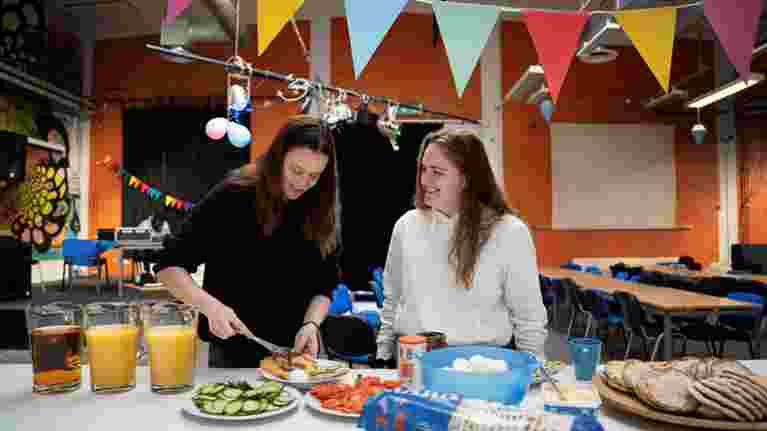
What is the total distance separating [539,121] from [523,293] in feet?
29.6

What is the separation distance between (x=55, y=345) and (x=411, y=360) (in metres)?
0.76

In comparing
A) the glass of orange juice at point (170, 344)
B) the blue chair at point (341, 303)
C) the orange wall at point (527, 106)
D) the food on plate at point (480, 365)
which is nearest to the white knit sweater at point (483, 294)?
the food on plate at point (480, 365)

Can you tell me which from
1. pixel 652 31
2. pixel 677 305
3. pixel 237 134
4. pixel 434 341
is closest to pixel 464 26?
pixel 652 31

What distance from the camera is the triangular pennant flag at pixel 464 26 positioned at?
2.01 meters

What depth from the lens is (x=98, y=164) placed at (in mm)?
10602

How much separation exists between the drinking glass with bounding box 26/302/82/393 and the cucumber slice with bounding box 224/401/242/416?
41 cm

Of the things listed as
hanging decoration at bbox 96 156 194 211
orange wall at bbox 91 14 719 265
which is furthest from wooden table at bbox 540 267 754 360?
hanging decoration at bbox 96 156 194 211

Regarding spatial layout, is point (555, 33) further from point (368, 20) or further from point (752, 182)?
point (752, 182)

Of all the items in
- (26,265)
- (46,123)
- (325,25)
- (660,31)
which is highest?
(325,25)

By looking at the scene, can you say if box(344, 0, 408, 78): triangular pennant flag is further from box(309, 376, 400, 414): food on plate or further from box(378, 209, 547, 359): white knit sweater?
box(309, 376, 400, 414): food on plate

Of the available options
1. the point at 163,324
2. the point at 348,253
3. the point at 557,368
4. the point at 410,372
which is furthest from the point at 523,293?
the point at 348,253

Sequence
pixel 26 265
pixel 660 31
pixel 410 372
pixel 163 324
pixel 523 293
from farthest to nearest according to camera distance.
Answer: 1. pixel 26 265
2. pixel 660 31
3. pixel 523 293
4. pixel 163 324
5. pixel 410 372

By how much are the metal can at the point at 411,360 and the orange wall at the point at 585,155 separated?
9066mm

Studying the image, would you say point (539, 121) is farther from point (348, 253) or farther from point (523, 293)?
point (523, 293)
